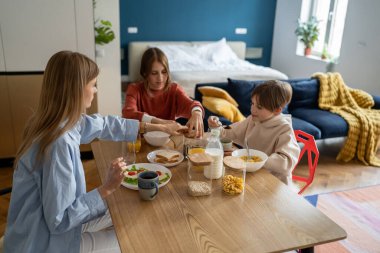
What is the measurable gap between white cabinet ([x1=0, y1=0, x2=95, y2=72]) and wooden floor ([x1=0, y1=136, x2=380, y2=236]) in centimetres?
94

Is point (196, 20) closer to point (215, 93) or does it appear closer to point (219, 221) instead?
point (215, 93)

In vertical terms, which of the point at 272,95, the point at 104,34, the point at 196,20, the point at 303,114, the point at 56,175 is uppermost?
the point at 196,20

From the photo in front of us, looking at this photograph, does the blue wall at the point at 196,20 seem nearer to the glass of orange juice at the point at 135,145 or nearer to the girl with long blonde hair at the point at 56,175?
the glass of orange juice at the point at 135,145

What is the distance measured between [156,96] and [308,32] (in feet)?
14.7

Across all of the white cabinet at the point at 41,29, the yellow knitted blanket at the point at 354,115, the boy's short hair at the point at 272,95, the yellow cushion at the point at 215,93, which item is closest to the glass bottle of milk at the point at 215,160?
the boy's short hair at the point at 272,95

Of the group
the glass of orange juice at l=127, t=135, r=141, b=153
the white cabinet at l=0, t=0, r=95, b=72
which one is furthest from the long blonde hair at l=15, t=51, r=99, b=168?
the white cabinet at l=0, t=0, r=95, b=72

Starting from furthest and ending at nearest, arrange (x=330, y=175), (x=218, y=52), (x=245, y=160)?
(x=218, y=52), (x=330, y=175), (x=245, y=160)

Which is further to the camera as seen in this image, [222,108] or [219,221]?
[222,108]

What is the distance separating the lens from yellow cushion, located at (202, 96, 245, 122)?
3.01 m

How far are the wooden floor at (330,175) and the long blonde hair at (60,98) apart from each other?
167cm

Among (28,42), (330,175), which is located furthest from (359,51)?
(28,42)

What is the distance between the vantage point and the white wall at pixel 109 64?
12.8ft

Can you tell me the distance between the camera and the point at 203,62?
588cm

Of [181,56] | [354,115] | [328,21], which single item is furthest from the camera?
[181,56]
